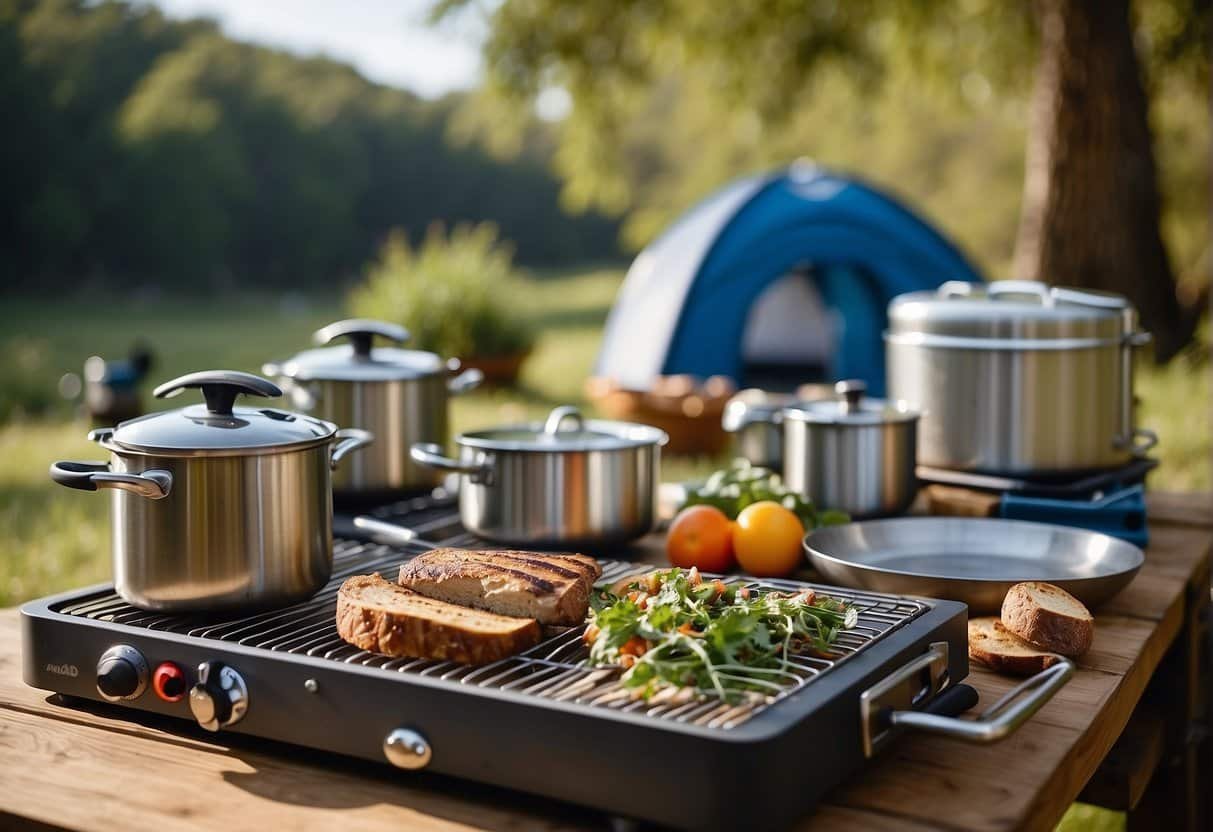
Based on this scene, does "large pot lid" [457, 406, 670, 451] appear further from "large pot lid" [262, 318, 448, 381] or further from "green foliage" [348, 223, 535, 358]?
"green foliage" [348, 223, 535, 358]

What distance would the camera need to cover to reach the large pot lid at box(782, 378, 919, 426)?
7.10 feet

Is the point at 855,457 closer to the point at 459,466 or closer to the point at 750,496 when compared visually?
the point at 750,496

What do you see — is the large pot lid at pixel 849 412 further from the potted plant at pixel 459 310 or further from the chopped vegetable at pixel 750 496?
the potted plant at pixel 459 310

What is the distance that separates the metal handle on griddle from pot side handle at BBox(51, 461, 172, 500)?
813 mm

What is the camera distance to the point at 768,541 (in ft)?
6.36

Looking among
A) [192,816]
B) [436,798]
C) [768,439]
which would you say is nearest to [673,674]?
[436,798]

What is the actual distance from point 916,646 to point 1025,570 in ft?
2.12

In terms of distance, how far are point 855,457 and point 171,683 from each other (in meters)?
1.25

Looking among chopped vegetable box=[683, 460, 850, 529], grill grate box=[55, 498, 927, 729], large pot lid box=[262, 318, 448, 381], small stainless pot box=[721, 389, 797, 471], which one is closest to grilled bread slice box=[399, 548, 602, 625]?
grill grate box=[55, 498, 927, 729]

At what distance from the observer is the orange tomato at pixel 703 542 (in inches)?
77.3

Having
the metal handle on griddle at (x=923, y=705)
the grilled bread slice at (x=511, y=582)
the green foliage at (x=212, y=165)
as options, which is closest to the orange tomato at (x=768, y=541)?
the grilled bread slice at (x=511, y=582)

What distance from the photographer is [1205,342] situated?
772 centimetres

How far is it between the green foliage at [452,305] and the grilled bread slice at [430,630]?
768 cm

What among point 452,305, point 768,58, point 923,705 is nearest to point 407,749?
point 923,705
